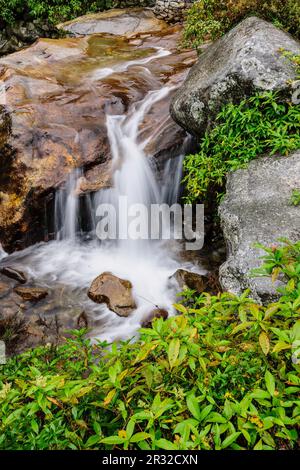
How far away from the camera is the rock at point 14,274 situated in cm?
613

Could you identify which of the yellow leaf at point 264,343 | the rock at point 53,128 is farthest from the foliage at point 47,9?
the yellow leaf at point 264,343

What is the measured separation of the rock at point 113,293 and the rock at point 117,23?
10883 millimetres

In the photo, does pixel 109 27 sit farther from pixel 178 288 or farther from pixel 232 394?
pixel 232 394

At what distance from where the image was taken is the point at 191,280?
5797 mm

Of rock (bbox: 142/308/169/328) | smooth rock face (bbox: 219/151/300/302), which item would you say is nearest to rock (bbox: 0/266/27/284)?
rock (bbox: 142/308/169/328)

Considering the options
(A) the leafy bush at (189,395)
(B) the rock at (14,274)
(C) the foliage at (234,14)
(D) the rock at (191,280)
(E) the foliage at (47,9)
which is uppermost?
(C) the foliage at (234,14)

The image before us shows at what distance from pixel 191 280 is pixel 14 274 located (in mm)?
2915

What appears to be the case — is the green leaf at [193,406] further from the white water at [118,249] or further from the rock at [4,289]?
the rock at [4,289]

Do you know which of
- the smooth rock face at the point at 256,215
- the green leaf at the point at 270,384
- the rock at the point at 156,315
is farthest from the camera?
the rock at the point at 156,315

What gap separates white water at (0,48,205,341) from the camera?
6039mm

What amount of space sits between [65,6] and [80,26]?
1979mm

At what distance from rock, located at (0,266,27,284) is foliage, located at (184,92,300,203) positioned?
10.3 ft

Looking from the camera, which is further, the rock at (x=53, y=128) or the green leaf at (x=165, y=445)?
the rock at (x=53, y=128)
